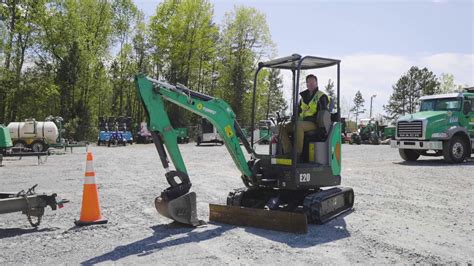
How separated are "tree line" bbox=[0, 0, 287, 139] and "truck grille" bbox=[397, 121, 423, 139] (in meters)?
18.7

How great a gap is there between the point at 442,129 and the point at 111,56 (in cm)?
3667

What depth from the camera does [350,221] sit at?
7215 mm

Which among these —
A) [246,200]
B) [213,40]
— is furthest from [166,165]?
[213,40]

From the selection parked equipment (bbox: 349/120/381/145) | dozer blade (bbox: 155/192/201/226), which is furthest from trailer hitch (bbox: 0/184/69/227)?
parked equipment (bbox: 349/120/381/145)

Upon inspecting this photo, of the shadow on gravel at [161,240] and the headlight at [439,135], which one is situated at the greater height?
the headlight at [439,135]

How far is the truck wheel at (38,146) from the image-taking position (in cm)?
2477

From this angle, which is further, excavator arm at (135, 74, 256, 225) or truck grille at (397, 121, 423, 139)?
truck grille at (397, 121, 423, 139)

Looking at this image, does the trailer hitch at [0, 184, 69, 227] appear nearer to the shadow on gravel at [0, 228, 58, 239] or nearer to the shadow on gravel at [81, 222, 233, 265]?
the shadow on gravel at [0, 228, 58, 239]

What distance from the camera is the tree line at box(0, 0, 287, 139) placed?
123 ft

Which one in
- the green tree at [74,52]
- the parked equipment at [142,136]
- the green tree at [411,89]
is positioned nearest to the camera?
the green tree at [74,52]

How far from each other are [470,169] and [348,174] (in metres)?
4.59

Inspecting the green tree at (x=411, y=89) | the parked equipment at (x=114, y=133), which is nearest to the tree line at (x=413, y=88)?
the green tree at (x=411, y=89)

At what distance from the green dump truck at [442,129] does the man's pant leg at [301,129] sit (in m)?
11.6

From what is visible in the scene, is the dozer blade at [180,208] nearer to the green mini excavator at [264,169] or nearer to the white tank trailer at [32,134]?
the green mini excavator at [264,169]
